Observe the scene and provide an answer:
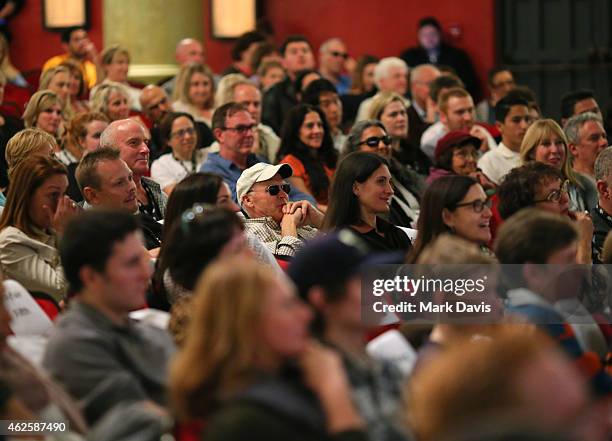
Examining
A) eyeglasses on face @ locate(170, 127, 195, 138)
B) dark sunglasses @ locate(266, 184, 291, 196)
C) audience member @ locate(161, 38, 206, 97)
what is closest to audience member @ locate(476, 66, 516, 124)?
audience member @ locate(161, 38, 206, 97)

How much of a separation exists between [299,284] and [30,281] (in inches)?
71.9

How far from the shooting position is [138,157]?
21.4 ft

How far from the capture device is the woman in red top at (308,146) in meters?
7.70

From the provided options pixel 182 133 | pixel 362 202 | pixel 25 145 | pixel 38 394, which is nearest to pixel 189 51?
pixel 182 133

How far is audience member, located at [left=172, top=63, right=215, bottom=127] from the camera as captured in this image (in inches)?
377

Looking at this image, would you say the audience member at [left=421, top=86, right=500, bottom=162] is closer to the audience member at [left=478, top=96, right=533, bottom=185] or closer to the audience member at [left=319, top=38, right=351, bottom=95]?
the audience member at [left=478, top=96, right=533, bottom=185]

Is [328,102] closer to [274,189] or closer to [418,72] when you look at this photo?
[418,72]

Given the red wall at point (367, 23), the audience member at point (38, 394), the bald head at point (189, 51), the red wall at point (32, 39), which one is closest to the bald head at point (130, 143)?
the audience member at point (38, 394)

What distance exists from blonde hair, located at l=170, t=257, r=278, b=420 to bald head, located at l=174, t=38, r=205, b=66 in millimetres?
8577

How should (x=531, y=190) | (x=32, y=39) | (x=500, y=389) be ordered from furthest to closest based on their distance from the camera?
1. (x=32, y=39)
2. (x=531, y=190)
3. (x=500, y=389)

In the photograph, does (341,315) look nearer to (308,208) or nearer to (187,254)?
(187,254)

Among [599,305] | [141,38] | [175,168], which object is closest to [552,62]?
[141,38]

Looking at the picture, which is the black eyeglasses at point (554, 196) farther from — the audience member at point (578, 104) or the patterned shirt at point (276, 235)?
the audience member at point (578, 104)

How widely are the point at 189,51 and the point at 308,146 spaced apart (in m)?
3.86
